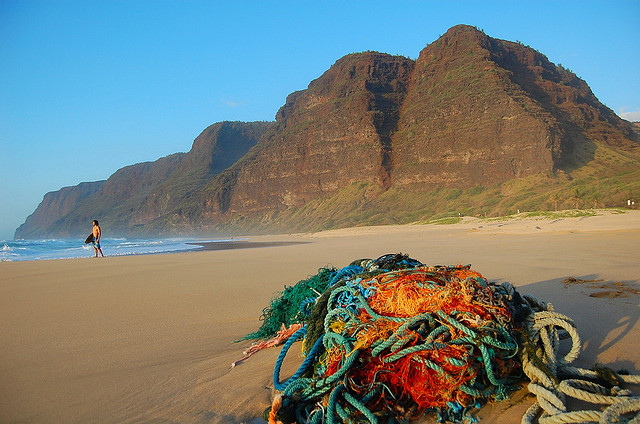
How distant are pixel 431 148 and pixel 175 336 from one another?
54780mm

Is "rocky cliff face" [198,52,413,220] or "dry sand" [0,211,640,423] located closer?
"dry sand" [0,211,640,423]

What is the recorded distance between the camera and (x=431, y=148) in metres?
55.1

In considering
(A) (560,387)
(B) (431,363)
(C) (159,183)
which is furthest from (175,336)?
(C) (159,183)

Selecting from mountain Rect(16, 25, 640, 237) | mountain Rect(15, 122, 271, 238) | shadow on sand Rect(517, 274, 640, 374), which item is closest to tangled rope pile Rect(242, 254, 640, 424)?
shadow on sand Rect(517, 274, 640, 374)

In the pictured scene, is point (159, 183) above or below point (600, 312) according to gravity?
above

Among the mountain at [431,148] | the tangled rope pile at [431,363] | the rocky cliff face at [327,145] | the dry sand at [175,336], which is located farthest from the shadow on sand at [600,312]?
the rocky cliff face at [327,145]

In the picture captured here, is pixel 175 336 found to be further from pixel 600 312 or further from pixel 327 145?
pixel 327 145

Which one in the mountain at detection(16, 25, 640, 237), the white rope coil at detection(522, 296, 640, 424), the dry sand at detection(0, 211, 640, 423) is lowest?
A: the dry sand at detection(0, 211, 640, 423)

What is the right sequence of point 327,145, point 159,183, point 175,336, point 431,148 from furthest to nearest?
1. point 159,183
2. point 327,145
3. point 431,148
4. point 175,336

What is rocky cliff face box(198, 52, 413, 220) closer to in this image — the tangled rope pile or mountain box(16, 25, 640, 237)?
mountain box(16, 25, 640, 237)

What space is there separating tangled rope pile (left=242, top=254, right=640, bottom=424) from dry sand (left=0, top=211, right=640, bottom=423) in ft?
0.61

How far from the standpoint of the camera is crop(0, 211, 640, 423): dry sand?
2.52m

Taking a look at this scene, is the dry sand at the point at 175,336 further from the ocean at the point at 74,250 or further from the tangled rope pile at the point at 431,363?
the ocean at the point at 74,250

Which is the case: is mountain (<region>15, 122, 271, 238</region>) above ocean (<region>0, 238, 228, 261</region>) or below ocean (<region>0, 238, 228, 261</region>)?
above
